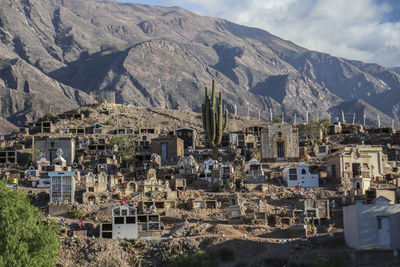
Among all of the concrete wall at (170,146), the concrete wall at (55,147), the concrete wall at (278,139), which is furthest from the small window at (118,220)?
the concrete wall at (55,147)

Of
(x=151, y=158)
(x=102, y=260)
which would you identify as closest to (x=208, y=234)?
(x=102, y=260)

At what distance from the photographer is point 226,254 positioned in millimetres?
46844

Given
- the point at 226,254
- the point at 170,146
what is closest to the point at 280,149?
the point at 170,146

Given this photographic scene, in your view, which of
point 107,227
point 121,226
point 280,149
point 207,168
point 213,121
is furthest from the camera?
point 280,149

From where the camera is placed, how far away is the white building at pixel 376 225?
4353 cm

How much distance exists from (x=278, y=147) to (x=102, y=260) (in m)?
35.2

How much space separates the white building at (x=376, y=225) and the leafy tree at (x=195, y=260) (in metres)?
9.67

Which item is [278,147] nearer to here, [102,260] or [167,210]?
[167,210]

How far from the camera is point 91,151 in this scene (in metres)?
84.7

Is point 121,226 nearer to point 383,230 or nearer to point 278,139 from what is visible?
point 383,230

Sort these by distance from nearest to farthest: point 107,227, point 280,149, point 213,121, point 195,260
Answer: point 195,260 < point 107,227 < point 213,121 < point 280,149

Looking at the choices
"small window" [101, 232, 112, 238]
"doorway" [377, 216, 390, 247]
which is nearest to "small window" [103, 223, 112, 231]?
"small window" [101, 232, 112, 238]

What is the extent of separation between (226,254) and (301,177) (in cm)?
2088

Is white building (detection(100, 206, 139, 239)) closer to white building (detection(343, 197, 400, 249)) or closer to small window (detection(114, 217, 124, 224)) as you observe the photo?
small window (detection(114, 217, 124, 224))
